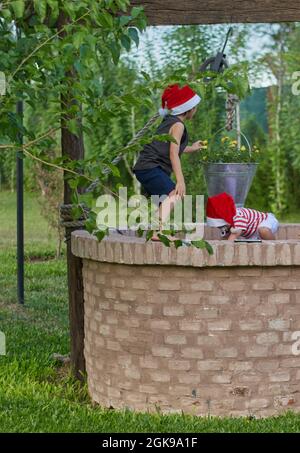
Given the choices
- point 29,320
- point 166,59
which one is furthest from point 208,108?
point 29,320

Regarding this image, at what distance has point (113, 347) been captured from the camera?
4.76m

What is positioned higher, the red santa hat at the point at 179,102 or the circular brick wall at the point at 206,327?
the red santa hat at the point at 179,102

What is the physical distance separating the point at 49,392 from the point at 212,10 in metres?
2.42

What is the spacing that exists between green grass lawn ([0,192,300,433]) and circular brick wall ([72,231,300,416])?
0.13 m

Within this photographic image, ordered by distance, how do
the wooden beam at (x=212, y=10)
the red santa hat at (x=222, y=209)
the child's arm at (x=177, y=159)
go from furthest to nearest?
the wooden beam at (x=212, y=10) → the red santa hat at (x=222, y=209) → the child's arm at (x=177, y=159)

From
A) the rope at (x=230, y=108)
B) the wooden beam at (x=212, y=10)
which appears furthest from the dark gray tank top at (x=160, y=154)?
the wooden beam at (x=212, y=10)

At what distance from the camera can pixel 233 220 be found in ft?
16.7

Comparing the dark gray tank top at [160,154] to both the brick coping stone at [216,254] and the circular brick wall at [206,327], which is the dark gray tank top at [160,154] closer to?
the circular brick wall at [206,327]

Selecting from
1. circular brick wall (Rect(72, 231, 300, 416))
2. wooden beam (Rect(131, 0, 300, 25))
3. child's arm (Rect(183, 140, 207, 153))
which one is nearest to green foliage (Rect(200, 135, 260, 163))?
child's arm (Rect(183, 140, 207, 153))

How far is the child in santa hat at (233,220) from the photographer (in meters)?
5.07

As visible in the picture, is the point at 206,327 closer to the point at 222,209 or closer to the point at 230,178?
the point at 222,209

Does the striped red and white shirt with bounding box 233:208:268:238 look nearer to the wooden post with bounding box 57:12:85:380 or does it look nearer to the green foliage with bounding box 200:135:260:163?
the green foliage with bounding box 200:135:260:163

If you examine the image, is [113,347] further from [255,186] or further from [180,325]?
[255,186]

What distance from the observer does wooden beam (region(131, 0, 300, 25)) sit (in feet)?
17.3
